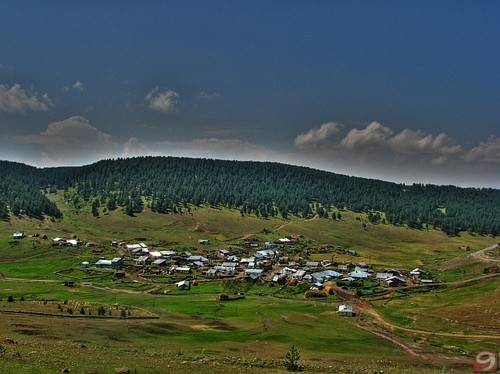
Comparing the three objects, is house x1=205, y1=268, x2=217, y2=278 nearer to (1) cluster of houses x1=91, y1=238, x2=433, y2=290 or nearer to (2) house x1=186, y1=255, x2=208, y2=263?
(1) cluster of houses x1=91, y1=238, x2=433, y2=290

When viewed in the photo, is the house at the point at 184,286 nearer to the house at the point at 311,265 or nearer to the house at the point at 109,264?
the house at the point at 109,264

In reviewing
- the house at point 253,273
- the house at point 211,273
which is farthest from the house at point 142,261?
the house at point 253,273

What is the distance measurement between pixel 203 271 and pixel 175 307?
58.0m

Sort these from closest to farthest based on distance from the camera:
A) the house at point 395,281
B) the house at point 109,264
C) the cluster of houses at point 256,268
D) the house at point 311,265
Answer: the house at point 395,281, the cluster of houses at point 256,268, the house at point 109,264, the house at point 311,265

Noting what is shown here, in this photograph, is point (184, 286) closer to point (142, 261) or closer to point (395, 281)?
point (142, 261)

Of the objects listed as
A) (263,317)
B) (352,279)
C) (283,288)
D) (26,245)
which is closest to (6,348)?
(263,317)

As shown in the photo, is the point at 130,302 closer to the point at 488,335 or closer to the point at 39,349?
the point at 39,349

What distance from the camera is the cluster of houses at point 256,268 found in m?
152

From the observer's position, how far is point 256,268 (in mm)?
171875

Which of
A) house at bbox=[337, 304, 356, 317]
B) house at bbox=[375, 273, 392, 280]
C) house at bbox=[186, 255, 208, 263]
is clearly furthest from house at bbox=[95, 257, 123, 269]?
house at bbox=[375, 273, 392, 280]

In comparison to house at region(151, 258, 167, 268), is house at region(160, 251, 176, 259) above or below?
above

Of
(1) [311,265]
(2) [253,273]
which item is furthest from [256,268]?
(1) [311,265]

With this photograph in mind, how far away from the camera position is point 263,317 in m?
97.5

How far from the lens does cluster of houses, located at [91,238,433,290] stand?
152125mm
